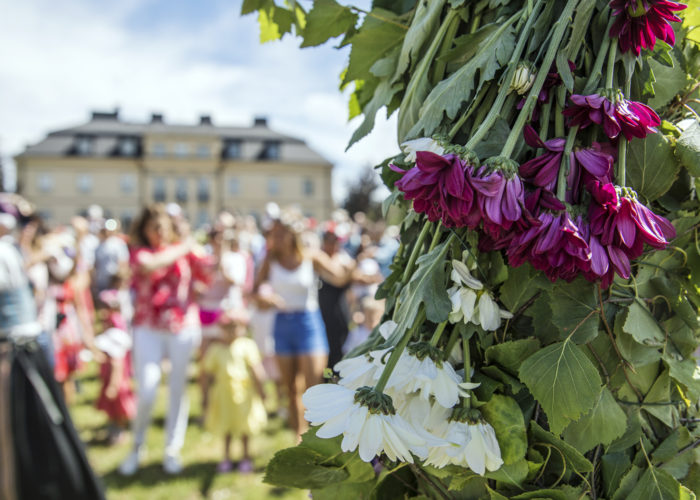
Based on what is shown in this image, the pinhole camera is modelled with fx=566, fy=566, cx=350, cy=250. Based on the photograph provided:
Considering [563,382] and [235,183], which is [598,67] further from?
[235,183]

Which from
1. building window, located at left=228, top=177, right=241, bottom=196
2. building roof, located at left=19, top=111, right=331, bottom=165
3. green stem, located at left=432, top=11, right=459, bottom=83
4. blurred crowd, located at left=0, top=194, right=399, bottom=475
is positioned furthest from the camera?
building window, located at left=228, top=177, right=241, bottom=196

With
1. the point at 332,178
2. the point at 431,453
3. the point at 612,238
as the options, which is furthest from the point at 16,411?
the point at 332,178

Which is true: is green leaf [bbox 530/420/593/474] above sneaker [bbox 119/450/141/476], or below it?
above

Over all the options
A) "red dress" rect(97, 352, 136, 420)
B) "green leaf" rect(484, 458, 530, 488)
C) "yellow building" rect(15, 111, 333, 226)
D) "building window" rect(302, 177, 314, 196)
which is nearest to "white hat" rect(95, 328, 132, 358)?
"red dress" rect(97, 352, 136, 420)

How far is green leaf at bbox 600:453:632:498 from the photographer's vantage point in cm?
81

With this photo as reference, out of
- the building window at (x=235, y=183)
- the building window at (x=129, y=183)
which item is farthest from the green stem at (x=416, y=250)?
the building window at (x=129, y=183)

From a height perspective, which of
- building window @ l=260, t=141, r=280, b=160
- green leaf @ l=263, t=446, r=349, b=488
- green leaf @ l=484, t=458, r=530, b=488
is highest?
green leaf @ l=484, t=458, r=530, b=488

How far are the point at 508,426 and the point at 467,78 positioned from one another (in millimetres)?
468

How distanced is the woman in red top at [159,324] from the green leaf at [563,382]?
4.34 metres

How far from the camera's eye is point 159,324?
15.4ft

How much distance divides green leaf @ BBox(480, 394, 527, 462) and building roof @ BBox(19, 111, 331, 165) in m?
45.8

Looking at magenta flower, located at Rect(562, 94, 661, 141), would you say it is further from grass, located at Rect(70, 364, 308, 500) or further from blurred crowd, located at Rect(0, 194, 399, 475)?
blurred crowd, located at Rect(0, 194, 399, 475)

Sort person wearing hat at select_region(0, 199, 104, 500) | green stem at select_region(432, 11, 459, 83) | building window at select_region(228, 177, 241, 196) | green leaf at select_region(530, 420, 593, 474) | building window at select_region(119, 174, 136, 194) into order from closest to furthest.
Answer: green leaf at select_region(530, 420, 593, 474), green stem at select_region(432, 11, 459, 83), person wearing hat at select_region(0, 199, 104, 500), building window at select_region(119, 174, 136, 194), building window at select_region(228, 177, 241, 196)

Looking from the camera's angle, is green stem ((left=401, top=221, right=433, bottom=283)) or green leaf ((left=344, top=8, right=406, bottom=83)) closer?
green stem ((left=401, top=221, right=433, bottom=283))
